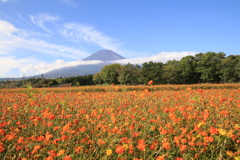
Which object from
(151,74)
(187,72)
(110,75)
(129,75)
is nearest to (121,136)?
(151,74)

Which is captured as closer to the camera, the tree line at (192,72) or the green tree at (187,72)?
the tree line at (192,72)

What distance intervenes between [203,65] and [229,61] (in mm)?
6092

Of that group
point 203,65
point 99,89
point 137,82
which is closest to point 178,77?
point 203,65

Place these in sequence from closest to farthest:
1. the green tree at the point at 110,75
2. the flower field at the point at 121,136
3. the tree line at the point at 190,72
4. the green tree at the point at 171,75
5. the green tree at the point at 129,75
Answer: the flower field at the point at 121,136 → the tree line at the point at 190,72 → the green tree at the point at 171,75 → the green tree at the point at 129,75 → the green tree at the point at 110,75

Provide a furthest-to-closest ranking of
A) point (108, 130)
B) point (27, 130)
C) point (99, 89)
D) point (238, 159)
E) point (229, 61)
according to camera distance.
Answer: point (229, 61)
point (99, 89)
point (27, 130)
point (108, 130)
point (238, 159)

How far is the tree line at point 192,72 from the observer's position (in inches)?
1882

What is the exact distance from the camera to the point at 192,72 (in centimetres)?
5138

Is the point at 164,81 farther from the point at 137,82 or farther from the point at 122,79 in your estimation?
the point at 122,79

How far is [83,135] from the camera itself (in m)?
3.88

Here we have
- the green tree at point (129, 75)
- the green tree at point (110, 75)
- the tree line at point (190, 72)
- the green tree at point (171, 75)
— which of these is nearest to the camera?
the tree line at point (190, 72)

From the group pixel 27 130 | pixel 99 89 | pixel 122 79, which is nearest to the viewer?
pixel 27 130

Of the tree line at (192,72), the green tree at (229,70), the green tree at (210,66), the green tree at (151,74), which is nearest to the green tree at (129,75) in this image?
the tree line at (192,72)

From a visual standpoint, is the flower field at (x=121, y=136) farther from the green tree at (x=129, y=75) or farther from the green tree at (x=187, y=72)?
the green tree at (x=187, y=72)

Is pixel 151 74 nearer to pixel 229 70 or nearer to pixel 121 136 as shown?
pixel 229 70
